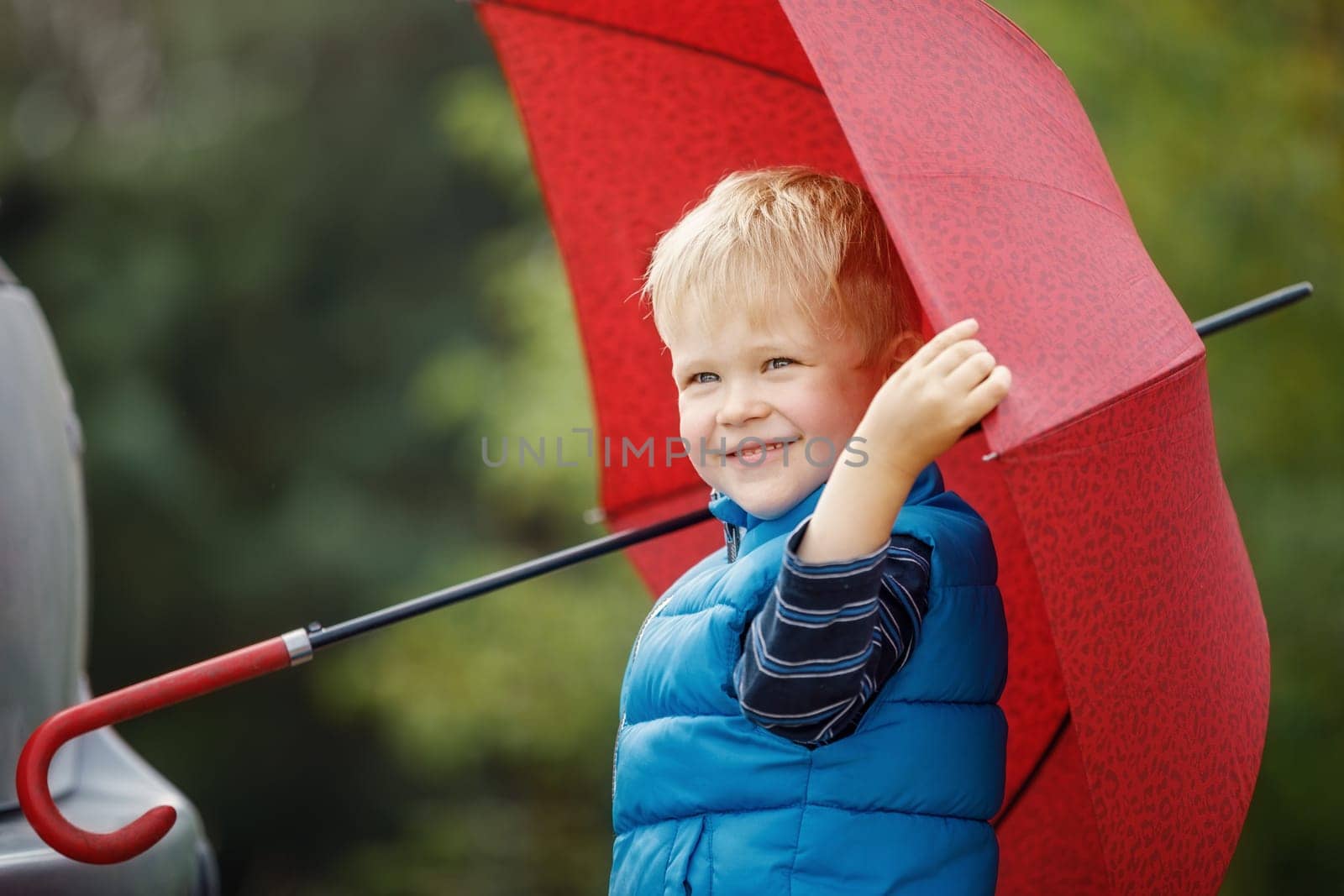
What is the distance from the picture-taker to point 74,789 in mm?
1730

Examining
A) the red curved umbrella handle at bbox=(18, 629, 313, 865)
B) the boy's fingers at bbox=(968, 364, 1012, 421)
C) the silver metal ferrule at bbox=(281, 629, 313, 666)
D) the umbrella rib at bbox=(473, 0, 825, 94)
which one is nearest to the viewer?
the boy's fingers at bbox=(968, 364, 1012, 421)

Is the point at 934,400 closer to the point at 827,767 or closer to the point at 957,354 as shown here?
the point at 957,354

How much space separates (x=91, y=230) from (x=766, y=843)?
6.52m

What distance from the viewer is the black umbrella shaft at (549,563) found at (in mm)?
1725

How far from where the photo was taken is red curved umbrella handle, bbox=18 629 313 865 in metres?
1.53

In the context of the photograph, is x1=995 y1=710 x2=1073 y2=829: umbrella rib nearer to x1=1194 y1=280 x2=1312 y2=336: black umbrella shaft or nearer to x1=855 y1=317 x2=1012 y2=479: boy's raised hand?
x1=1194 y1=280 x2=1312 y2=336: black umbrella shaft

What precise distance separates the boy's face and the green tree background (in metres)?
3.55

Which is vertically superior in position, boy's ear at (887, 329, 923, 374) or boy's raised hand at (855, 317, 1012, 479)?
boy's ear at (887, 329, 923, 374)

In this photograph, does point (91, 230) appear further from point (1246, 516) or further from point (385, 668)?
point (1246, 516)

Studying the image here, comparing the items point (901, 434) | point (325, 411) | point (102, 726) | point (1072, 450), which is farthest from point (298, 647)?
point (325, 411)

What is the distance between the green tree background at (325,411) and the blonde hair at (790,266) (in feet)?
11.4

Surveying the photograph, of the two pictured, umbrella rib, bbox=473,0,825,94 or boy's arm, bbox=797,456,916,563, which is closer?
boy's arm, bbox=797,456,916,563

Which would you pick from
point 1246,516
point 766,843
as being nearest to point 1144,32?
point 1246,516

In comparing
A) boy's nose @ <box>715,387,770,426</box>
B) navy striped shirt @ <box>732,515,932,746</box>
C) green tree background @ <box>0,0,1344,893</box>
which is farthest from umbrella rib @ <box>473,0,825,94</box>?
green tree background @ <box>0,0,1344,893</box>
